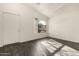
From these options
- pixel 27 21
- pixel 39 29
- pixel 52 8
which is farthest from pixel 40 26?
pixel 52 8

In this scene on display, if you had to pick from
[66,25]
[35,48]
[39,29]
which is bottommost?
[35,48]

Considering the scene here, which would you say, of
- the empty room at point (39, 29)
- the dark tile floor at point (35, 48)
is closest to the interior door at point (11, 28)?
the empty room at point (39, 29)

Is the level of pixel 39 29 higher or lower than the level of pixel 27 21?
lower

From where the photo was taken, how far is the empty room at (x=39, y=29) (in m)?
1.92

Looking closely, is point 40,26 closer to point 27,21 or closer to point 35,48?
point 27,21

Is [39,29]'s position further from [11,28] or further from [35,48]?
[11,28]

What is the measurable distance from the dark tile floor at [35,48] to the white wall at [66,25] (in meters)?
0.17

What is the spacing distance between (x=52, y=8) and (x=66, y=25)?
551mm

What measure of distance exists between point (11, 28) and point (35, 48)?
78 cm

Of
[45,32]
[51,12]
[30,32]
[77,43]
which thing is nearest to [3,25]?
[30,32]

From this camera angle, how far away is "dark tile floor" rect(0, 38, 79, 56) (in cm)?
194

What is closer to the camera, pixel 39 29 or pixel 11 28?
pixel 11 28

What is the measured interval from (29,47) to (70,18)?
1281mm

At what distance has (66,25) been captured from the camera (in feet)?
6.81
